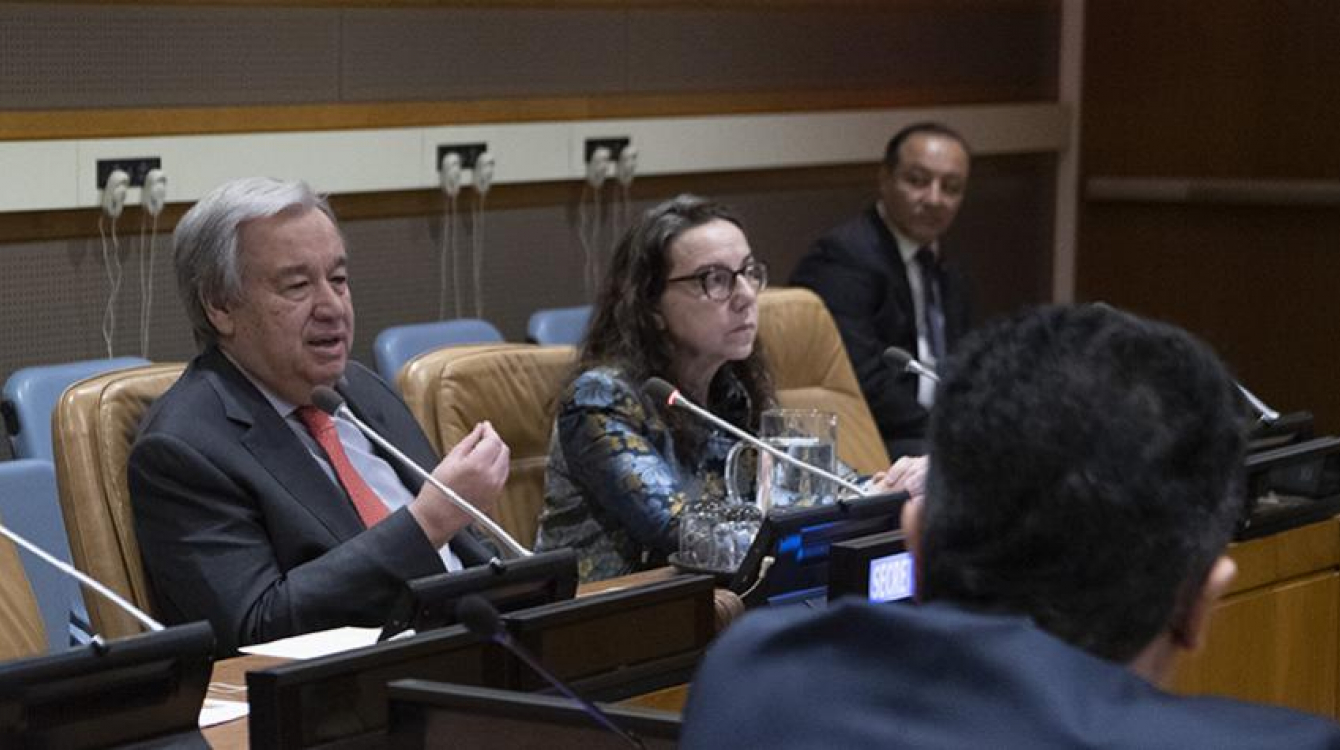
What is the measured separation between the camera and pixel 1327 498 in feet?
11.2

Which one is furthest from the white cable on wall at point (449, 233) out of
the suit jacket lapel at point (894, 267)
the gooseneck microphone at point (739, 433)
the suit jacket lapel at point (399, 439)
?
the gooseneck microphone at point (739, 433)

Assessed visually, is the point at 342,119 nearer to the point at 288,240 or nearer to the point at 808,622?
the point at 288,240

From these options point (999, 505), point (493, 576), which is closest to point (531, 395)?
point (493, 576)

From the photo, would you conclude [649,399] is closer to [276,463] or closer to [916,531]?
[276,463]

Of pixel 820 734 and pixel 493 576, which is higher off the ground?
pixel 820 734

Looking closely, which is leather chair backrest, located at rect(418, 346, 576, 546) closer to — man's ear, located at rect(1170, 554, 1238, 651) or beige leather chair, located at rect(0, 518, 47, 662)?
beige leather chair, located at rect(0, 518, 47, 662)

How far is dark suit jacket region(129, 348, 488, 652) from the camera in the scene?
2844mm

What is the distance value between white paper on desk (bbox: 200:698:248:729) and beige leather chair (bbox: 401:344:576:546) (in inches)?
56.5

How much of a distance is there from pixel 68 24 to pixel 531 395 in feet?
4.42

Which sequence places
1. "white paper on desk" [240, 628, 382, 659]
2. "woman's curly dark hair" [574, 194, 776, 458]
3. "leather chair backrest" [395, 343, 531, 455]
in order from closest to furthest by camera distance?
"white paper on desk" [240, 628, 382, 659] → "woman's curly dark hair" [574, 194, 776, 458] → "leather chair backrest" [395, 343, 531, 455]

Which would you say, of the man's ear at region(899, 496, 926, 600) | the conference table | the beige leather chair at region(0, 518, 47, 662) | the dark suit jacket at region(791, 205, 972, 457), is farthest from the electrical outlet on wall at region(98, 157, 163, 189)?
the man's ear at region(899, 496, 926, 600)

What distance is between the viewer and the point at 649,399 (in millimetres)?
3506

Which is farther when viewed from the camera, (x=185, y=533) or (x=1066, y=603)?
(x=185, y=533)

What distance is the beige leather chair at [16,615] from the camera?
2.77 meters
